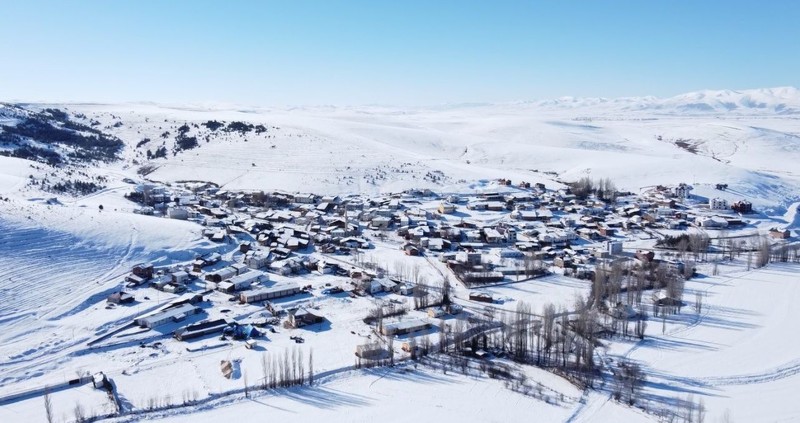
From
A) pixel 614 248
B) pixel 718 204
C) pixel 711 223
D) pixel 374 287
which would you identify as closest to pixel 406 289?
pixel 374 287

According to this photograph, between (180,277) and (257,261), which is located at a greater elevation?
(257,261)

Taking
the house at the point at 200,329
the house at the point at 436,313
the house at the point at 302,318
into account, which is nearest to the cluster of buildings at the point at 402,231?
the house at the point at 302,318

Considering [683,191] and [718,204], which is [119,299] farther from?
[683,191]

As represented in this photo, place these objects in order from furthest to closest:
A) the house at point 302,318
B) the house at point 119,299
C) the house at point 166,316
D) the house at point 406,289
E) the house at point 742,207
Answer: the house at point 742,207
the house at point 406,289
the house at point 119,299
the house at point 302,318
the house at point 166,316

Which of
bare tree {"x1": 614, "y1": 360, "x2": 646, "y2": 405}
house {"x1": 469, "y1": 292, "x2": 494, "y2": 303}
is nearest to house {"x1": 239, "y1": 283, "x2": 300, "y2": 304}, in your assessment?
house {"x1": 469, "y1": 292, "x2": 494, "y2": 303}

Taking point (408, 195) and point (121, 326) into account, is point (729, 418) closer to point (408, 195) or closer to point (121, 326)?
point (121, 326)

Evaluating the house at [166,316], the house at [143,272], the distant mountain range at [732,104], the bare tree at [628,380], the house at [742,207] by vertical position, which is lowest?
the bare tree at [628,380]

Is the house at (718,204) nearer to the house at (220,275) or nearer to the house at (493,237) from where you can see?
the house at (493,237)

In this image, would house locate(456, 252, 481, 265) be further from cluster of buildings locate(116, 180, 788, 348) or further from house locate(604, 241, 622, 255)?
house locate(604, 241, 622, 255)

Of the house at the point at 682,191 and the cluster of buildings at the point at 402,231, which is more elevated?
the house at the point at 682,191
